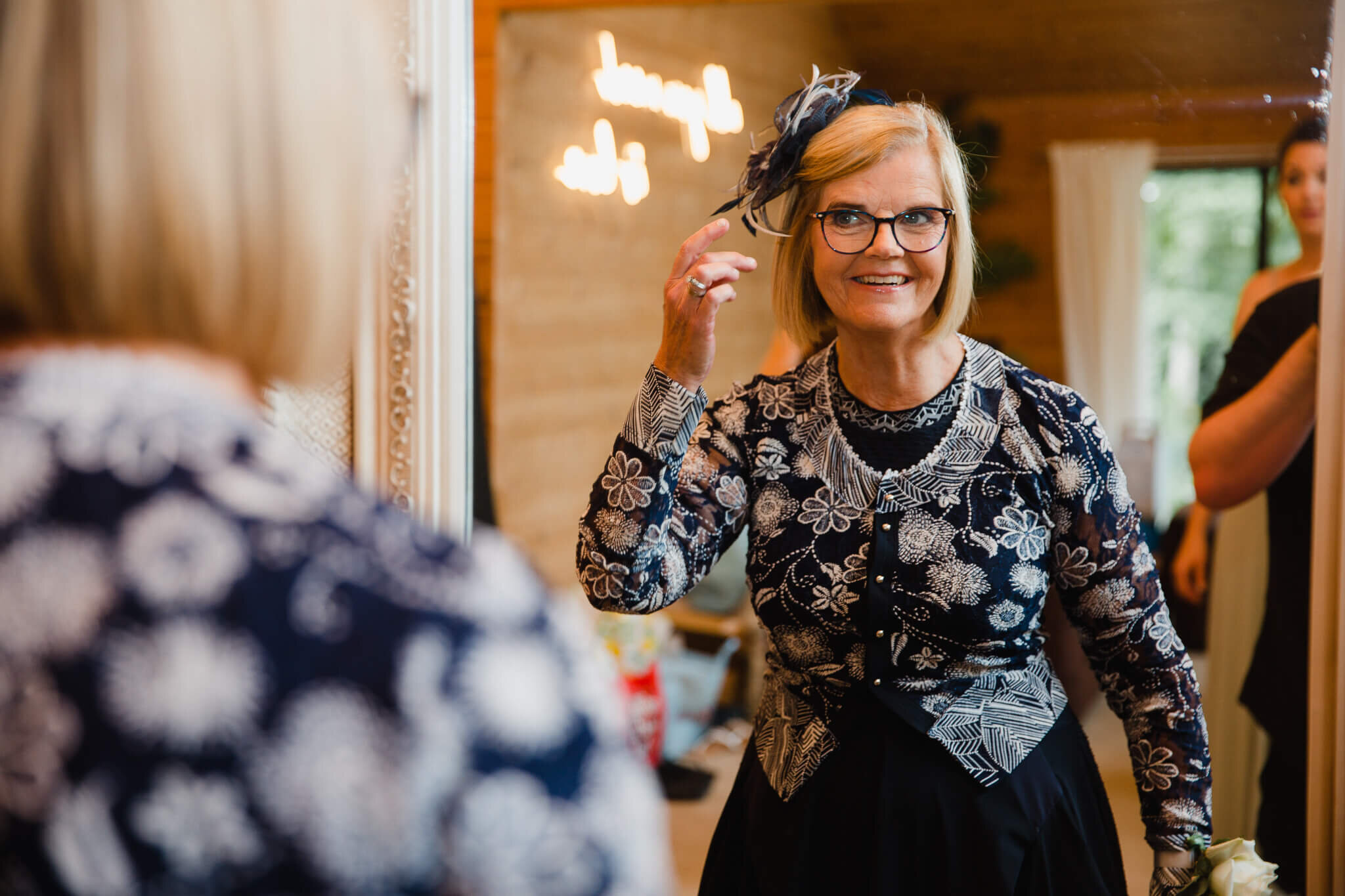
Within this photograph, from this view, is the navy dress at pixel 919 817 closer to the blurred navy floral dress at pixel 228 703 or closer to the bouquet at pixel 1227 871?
the bouquet at pixel 1227 871

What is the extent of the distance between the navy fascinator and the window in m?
0.60

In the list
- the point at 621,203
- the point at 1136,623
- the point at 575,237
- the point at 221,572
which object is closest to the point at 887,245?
the point at 1136,623

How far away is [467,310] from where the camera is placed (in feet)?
4.35

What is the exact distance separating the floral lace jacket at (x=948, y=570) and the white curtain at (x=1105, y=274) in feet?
1.71

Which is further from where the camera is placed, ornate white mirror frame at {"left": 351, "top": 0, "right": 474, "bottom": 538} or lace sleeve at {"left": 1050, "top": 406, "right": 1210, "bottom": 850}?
ornate white mirror frame at {"left": 351, "top": 0, "right": 474, "bottom": 538}

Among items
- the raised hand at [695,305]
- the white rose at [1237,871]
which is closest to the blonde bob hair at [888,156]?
the raised hand at [695,305]

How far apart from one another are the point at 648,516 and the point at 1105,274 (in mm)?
918

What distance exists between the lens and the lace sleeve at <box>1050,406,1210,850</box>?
3.26 feet

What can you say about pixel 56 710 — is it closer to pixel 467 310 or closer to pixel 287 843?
pixel 287 843

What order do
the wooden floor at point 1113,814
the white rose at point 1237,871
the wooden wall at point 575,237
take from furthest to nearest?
the wooden wall at point 575,237 → the wooden floor at point 1113,814 → the white rose at point 1237,871

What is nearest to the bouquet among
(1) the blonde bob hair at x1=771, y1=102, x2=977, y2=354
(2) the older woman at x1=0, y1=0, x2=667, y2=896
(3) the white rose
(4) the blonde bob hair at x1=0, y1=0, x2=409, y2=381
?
(3) the white rose

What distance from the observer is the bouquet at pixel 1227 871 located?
97 centimetres

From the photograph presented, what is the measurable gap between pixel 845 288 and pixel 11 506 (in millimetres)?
805

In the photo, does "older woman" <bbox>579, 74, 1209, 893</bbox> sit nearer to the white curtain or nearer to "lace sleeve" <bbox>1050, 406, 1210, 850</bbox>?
"lace sleeve" <bbox>1050, 406, 1210, 850</bbox>
